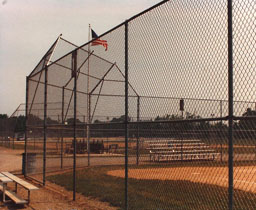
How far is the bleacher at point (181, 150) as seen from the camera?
5.02 m

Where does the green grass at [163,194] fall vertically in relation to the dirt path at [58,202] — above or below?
above

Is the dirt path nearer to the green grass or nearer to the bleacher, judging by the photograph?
the green grass

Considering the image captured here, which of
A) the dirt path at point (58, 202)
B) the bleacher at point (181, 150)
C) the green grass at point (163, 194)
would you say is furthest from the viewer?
the dirt path at point (58, 202)

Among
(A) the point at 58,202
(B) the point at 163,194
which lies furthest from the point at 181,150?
(A) the point at 58,202

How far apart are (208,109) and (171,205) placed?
2.38 metres

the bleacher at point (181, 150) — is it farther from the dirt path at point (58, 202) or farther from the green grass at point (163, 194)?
the dirt path at point (58, 202)

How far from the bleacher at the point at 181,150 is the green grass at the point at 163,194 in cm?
50

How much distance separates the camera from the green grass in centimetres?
584

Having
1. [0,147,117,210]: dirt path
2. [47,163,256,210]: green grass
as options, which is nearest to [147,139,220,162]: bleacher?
[47,163,256,210]: green grass

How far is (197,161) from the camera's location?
5.70m

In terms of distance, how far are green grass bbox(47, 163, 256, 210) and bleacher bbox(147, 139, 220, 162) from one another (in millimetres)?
501

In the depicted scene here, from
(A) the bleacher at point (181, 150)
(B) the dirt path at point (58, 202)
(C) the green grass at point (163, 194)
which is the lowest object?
(B) the dirt path at point (58, 202)

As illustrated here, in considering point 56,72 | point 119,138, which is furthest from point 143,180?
point 119,138

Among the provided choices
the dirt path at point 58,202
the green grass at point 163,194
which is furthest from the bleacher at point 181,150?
the dirt path at point 58,202
